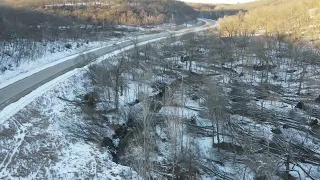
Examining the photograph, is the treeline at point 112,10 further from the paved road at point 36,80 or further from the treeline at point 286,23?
the paved road at point 36,80

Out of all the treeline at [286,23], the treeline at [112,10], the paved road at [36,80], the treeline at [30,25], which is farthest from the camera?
the treeline at [112,10]

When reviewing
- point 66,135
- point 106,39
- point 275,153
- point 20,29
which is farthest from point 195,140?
point 106,39

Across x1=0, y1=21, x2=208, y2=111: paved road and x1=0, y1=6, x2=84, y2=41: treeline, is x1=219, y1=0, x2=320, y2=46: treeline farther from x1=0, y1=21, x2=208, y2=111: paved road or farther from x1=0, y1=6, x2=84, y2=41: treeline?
x1=0, y1=21, x2=208, y2=111: paved road

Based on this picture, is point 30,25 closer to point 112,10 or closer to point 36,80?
point 36,80

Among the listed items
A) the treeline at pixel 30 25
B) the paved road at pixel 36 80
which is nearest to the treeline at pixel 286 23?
the treeline at pixel 30 25

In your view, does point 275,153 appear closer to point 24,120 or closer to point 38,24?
point 24,120
